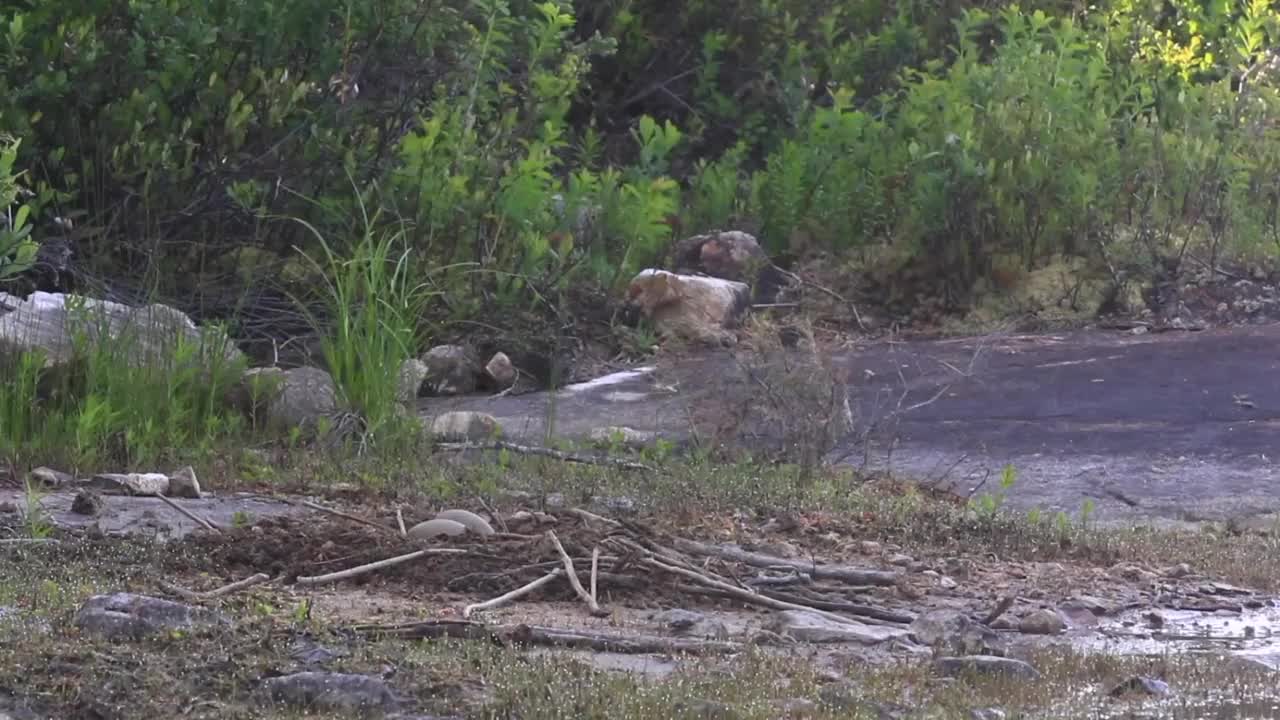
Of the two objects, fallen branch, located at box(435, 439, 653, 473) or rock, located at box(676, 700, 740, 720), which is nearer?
rock, located at box(676, 700, 740, 720)

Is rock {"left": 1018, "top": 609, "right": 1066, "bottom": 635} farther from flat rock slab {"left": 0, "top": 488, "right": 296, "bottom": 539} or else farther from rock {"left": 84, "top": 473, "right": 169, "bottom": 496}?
rock {"left": 84, "top": 473, "right": 169, "bottom": 496}

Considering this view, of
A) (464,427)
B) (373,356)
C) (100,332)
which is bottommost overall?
(464,427)

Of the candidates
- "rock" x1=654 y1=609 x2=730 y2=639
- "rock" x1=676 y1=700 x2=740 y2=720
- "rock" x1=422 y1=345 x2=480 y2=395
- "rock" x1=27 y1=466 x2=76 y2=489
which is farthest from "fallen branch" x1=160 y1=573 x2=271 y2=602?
"rock" x1=422 y1=345 x2=480 y2=395

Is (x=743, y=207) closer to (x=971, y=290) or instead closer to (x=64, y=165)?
(x=971, y=290)

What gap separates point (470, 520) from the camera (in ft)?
22.0

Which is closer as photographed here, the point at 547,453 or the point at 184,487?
the point at 184,487

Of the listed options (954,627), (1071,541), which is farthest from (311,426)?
(954,627)

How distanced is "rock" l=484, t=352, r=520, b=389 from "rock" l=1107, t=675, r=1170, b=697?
6102mm

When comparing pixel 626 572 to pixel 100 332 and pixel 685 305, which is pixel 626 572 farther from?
pixel 685 305

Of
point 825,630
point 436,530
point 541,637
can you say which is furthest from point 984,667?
point 436,530

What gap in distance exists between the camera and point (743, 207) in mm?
14484

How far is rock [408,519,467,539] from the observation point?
6504 mm

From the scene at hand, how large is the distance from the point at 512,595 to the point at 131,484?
2178mm

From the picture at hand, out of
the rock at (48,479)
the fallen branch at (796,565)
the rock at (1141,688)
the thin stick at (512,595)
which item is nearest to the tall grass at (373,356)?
the rock at (48,479)
